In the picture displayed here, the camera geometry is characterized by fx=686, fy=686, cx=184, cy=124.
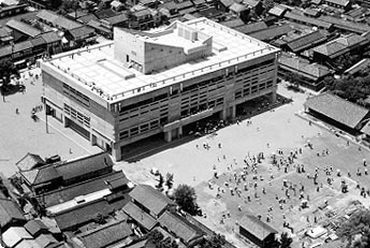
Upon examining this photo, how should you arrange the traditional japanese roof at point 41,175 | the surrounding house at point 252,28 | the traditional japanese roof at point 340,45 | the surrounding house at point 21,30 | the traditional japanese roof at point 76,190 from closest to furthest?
the traditional japanese roof at point 76,190 → the traditional japanese roof at point 41,175 → the traditional japanese roof at point 340,45 → the surrounding house at point 21,30 → the surrounding house at point 252,28

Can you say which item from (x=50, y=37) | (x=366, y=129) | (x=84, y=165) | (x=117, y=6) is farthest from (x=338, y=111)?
(x=117, y=6)

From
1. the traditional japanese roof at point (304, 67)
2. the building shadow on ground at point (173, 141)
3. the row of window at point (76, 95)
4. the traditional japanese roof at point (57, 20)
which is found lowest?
the building shadow on ground at point (173, 141)

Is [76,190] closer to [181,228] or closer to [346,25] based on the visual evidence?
[181,228]

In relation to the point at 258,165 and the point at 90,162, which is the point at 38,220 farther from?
the point at 258,165

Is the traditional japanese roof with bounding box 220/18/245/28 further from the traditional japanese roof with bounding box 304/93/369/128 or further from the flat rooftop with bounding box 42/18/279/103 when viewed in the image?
the traditional japanese roof with bounding box 304/93/369/128

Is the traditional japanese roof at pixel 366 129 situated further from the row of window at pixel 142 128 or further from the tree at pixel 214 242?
the tree at pixel 214 242

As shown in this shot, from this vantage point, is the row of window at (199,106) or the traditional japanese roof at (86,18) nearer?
the row of window at (199,106)

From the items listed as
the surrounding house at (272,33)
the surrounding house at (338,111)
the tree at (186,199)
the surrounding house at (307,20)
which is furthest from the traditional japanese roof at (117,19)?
the tree at (186,199)

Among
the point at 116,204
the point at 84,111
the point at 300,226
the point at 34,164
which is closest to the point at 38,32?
the point at 84,111
